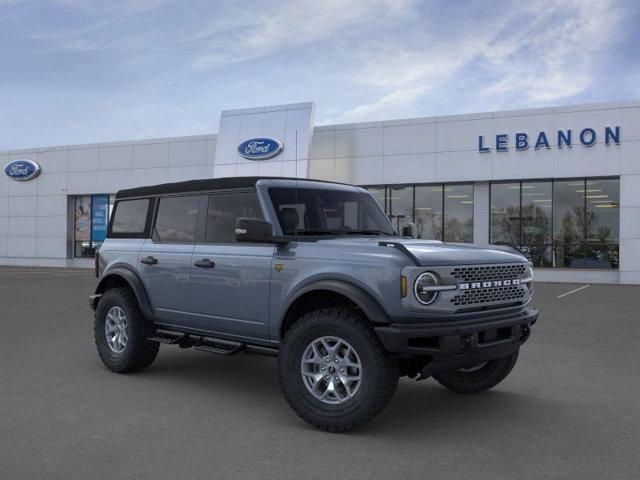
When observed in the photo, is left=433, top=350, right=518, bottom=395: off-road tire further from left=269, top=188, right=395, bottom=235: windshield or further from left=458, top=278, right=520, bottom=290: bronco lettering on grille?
left=269, top=188, right=395, bottom=235: windshield

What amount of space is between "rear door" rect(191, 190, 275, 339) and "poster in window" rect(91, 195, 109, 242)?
91.4 feet

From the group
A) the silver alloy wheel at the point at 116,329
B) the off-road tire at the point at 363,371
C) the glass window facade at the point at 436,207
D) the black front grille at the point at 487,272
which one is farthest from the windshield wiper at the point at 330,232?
the glass window facade at the point at 436,207

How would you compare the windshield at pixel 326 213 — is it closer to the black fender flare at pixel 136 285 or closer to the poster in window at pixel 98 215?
the black fender flare at pixel 136 285

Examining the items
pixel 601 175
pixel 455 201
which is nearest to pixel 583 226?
pixel 601 175

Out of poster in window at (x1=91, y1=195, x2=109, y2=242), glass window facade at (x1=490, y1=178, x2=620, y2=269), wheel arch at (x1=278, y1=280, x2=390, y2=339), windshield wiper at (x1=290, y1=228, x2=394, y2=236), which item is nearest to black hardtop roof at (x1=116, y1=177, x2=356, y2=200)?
windshield wiper at (x1=290, y1=228, x2=394, y2=236)

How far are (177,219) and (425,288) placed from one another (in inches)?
120

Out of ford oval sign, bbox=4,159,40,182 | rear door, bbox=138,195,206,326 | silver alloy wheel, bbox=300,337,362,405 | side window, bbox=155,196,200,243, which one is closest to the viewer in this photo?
silver alloy wheel, bbox=300,337,362,405

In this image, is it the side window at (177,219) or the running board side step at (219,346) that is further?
the side window at (177,219)

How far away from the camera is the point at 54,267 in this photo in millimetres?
32469

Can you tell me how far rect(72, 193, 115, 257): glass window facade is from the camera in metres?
32.3

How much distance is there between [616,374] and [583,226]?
17.9m

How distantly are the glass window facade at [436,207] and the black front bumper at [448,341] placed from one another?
1997 cm

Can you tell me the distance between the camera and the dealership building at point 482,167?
74.4 feet

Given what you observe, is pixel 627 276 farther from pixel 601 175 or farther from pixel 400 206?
pixel 400 206
